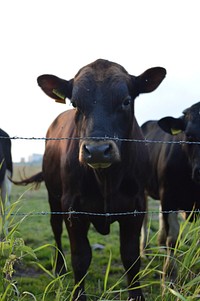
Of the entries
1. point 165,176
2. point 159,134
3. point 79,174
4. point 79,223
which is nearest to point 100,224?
point 79,223

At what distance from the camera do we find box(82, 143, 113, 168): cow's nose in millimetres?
3814

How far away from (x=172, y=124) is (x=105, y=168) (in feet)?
6.33

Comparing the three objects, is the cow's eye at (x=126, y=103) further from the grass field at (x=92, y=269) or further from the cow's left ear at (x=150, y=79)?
the grass field at (x=92, y=269)

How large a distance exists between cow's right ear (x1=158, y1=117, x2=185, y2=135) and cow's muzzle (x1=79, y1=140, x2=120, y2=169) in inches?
85.3

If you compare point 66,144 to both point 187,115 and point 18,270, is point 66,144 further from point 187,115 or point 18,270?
point 18,270

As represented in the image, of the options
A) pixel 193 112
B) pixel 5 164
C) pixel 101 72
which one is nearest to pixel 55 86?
pixel 101 72

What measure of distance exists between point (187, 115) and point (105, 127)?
7.03ft

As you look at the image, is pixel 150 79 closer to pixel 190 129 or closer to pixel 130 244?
pixel 190 129

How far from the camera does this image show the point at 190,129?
5754 millimetres

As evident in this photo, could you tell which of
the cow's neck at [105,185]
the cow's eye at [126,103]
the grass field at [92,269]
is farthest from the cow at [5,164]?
the cow's eye at [126,103]

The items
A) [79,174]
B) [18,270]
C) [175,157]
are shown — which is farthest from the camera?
[18,270]

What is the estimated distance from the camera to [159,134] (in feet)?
27.5

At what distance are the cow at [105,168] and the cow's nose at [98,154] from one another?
0.25 metres

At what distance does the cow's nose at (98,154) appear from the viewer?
12.5 feet
